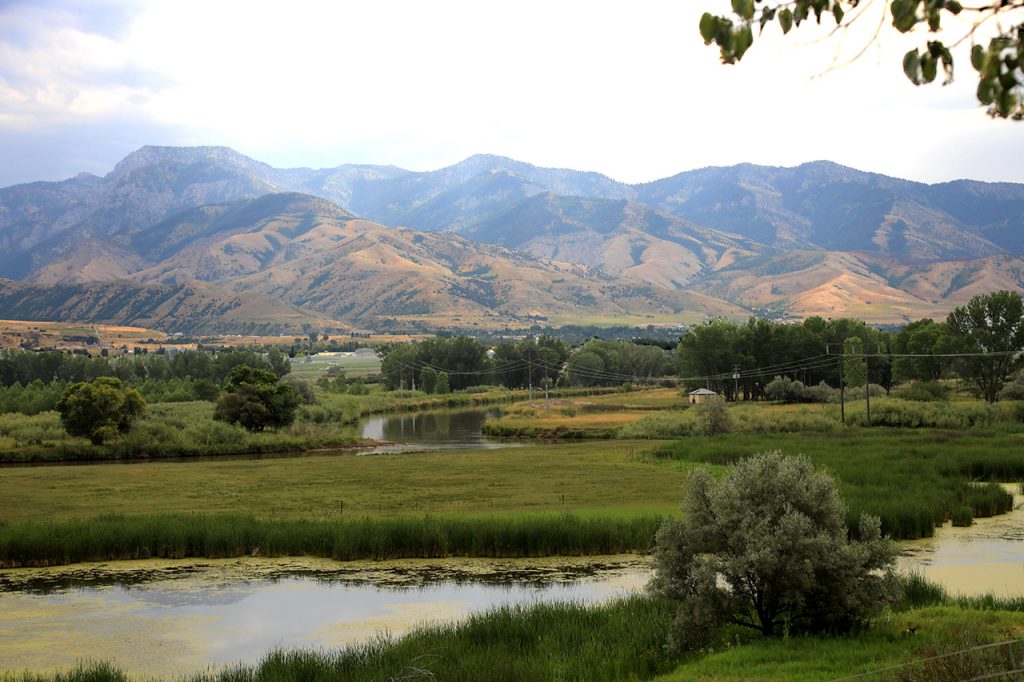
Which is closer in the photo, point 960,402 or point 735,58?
point 735,58

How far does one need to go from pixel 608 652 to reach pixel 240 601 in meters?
10.7

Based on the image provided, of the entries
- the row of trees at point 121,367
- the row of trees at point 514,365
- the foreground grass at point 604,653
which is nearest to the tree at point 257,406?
the row of trees at point 121,367

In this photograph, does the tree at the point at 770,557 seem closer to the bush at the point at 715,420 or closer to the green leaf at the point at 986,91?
the green leaf at the point at 986,91

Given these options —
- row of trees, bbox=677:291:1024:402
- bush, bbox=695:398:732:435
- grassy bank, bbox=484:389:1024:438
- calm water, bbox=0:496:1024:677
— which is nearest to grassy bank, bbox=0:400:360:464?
grassy bank, bbox=484:389:1024:438

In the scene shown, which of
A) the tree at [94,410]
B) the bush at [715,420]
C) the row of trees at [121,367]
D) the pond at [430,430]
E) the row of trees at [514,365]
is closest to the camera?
the tree at [94,410]

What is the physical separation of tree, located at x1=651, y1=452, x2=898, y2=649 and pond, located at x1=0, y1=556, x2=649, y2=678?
5.52 meters

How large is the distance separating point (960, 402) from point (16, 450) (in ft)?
230

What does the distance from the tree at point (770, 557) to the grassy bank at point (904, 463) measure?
12.5m

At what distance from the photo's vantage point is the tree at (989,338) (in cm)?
7806

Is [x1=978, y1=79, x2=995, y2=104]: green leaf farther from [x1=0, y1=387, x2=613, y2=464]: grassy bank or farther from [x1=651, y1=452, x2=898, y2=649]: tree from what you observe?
[x1=0, y1=387, x2=613, y2=464]: grassy bank

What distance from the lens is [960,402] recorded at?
7700 centimetres

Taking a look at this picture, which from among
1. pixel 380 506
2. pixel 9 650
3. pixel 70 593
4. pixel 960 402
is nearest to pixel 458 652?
pixel 9 650

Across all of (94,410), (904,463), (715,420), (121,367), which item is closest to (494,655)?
(904,463)

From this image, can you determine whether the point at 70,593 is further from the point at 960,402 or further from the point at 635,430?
the point at 960,402
